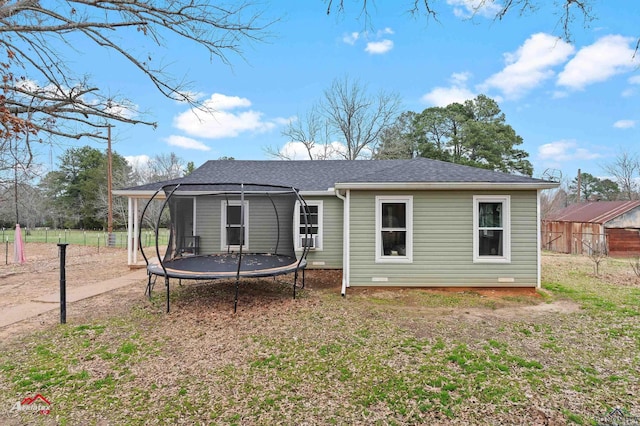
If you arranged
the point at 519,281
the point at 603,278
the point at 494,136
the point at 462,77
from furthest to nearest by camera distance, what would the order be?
1. the point at 494,136
2. the point at 462,77
3. the point at 603,278
4. the point at 519,281

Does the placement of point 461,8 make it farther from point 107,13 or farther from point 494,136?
point 494,136

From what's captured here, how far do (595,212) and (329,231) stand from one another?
1757 cm

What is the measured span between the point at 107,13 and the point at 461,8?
4.48m

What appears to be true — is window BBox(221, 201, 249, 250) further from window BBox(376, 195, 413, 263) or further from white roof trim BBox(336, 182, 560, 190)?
window BBox(376, 195, 413, 263)

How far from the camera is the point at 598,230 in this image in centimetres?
1592

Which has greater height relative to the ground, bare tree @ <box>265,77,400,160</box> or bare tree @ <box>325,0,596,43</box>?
bare tree @ <box>265,77,400,160</box>

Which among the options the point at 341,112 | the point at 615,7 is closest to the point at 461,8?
the point at 615,7

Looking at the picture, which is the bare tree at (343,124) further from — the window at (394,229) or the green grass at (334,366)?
the green grass at (334,366)

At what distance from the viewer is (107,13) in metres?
Result: 4.27

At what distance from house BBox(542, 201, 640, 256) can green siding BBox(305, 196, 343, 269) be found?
13511 mm

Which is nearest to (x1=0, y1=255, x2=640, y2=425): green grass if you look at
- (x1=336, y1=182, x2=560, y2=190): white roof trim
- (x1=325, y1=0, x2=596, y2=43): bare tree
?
(x1=336, y1=182, x2=560, y2=190): white roof trim

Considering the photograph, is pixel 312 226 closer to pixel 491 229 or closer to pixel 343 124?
pixel 491 229

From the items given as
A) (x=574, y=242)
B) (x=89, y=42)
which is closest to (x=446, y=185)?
Answer: (x=89, y=42)

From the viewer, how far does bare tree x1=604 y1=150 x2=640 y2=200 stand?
27094 millimetres
